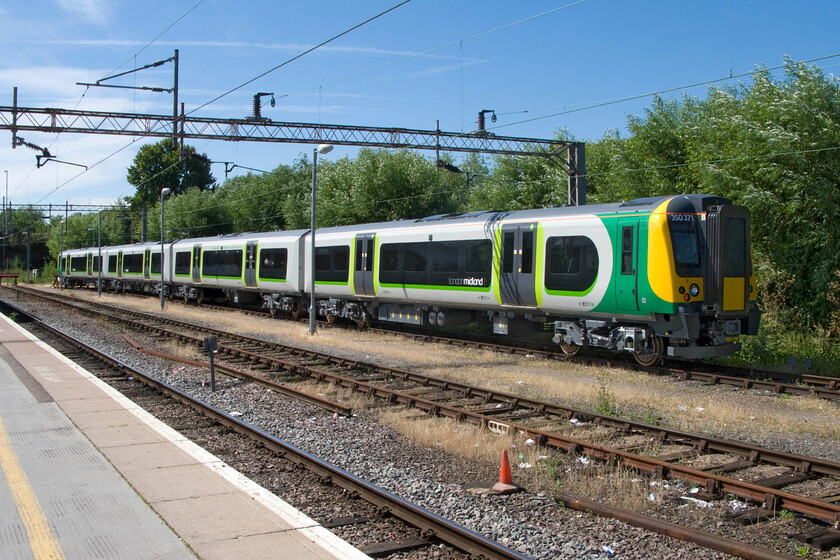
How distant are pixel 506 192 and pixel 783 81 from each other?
1536 cm

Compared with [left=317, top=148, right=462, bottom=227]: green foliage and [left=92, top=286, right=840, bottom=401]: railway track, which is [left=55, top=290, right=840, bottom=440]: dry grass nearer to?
[left=92, top=286, right=840, bottom=401]: railway track

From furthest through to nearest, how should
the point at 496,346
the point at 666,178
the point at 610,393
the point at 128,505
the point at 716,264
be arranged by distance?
the point at 666,178, the point at 496,346, the point at 716,264, the point at 610,393, the point at 128,505

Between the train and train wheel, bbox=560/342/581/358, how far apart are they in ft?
0.08

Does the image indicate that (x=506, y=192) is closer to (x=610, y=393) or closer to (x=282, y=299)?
(x=282, y=299)

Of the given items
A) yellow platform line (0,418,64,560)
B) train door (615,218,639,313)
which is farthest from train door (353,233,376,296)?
yellow platform line (0,418,64,560)

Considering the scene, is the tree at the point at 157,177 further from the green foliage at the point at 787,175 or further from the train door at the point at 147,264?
the green foliage at the point at 787,175

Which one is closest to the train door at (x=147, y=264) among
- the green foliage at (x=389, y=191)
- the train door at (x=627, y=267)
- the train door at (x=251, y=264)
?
the green foliage at (x=389, y=191)

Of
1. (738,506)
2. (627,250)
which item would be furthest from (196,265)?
(738,506)

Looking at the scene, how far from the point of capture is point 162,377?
14023 mm

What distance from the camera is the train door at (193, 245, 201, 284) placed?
34.1 metres

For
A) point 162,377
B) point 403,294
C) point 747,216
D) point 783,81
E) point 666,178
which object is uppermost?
point 783,81

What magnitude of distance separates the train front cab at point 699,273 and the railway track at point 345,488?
804 cm

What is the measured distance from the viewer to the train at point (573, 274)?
→ 1318 centimetres

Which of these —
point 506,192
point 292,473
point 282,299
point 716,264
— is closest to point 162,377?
point 292,473
